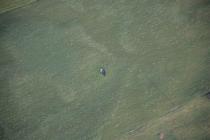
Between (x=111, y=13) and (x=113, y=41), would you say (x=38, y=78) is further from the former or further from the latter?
(x=111, y=13)

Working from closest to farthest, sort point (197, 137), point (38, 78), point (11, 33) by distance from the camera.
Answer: point (197, 137)
point (38, 78)
point (11, 33)

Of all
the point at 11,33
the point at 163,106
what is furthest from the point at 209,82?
the point at 11,33

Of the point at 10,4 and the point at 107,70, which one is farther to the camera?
the point at 10,4

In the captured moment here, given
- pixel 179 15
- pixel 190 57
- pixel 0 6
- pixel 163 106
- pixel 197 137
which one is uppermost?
pixel 0 6

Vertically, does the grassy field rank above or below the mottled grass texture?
below

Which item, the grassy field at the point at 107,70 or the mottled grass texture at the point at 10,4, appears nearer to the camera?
the grassy field at the point at 107,70

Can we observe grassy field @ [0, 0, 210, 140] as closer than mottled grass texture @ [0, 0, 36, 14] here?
Yes

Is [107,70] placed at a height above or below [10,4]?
below

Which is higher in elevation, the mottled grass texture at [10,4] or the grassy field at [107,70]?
the mottled grass texture at [10,4]
